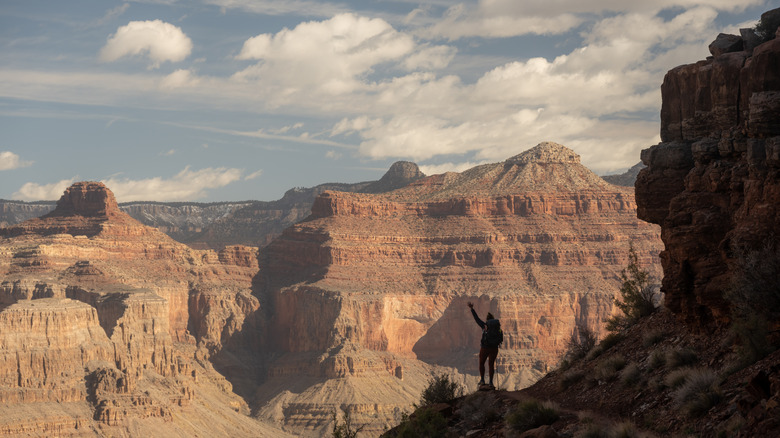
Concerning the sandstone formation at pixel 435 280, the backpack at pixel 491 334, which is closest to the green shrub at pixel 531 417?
the backpack at pixel 491 334

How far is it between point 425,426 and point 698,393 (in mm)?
7652

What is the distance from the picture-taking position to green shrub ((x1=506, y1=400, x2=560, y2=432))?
22862 mm

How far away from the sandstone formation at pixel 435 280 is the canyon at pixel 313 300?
1.06 ft

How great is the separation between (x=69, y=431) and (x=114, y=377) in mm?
14025

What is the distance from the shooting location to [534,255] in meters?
176

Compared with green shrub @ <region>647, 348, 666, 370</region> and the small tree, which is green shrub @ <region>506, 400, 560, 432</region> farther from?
the small tree

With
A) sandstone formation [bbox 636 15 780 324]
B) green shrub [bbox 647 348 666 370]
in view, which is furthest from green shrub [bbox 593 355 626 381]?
sandstone formation [bbox 636 15 780 324]

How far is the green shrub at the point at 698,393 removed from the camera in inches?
778

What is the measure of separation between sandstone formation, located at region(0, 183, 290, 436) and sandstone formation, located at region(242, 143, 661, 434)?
8798 mm

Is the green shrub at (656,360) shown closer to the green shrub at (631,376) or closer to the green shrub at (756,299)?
the green shrub at (631,376)

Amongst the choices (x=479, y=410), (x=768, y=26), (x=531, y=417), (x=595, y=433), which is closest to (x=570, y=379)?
(x=479, y=410)

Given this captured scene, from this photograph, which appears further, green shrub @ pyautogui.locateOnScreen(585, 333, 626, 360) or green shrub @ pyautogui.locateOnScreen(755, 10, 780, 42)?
green shrub @ pyautogui.locateOnScreen(585, 333, 626, 360)

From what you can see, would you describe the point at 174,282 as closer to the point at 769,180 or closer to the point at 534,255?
the point at 534,255

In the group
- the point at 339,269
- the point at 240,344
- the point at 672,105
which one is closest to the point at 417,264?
the point at 339,269
